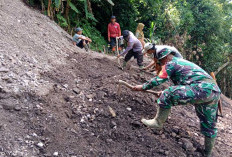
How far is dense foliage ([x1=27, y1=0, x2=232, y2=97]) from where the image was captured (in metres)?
9.52

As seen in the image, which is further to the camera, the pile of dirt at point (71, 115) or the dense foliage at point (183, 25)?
the dense foliage at point (183, 25)

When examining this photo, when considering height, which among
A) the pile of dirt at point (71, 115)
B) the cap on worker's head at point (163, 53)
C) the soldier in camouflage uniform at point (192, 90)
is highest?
the cap on worker's head at point (163, 53)

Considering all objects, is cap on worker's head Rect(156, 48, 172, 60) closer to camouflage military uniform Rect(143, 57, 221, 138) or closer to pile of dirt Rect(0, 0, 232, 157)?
camouflage military uniform Rect(143, 57, 221, 138)

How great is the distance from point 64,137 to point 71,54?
305 cm

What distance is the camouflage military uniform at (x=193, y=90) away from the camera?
240 centimetres

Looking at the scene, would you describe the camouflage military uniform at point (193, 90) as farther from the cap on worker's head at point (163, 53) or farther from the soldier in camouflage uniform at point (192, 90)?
the cap on worker's head at point (163, 53)

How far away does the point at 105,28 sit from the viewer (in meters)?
11.3

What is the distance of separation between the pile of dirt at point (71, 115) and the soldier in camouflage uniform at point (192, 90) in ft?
1.48

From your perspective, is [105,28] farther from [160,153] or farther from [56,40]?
[160,153]

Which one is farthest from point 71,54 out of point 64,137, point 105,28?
point 105,28

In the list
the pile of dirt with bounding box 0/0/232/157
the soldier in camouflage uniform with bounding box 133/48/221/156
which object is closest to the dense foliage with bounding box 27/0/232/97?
the pile of dirt with bounding box 0/0/232/157

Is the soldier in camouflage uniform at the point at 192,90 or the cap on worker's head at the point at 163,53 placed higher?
the cap on worker's head at the point at 163,53

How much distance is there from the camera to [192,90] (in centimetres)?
240

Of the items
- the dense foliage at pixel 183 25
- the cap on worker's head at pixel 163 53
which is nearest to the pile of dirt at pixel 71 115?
the cap on worker's head at pixel 163 53
